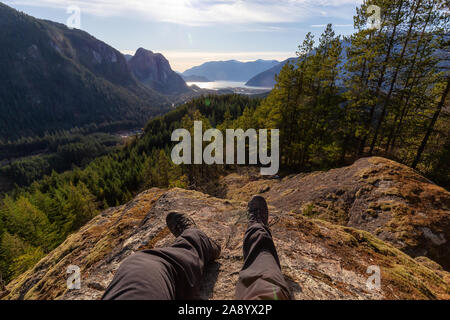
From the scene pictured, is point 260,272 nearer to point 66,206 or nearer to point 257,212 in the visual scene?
point 257,212

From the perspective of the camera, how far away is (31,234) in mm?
27594

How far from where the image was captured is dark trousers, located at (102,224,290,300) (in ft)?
8.11

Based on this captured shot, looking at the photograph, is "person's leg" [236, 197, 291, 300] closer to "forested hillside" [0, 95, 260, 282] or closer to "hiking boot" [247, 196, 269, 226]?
"hiking boot" [247, 196, 269, 226]

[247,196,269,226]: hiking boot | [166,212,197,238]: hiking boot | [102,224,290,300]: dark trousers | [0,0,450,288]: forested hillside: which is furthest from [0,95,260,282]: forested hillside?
[102,224,290,300]: dark trousers

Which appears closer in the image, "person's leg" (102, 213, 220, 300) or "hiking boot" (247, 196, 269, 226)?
"person's leg" (102, 213, 220, 300)

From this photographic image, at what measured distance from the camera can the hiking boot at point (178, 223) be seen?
475cm

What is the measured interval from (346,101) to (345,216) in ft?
40.6

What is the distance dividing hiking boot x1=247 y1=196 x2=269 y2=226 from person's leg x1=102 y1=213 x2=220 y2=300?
153 centimetres

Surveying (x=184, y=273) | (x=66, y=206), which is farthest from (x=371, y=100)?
(x=66, y=206)

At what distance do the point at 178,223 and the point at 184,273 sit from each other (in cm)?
192

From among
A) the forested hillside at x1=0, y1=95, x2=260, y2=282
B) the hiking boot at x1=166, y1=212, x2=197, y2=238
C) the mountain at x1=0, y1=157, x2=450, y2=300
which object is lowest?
the forested hillside at x1=0, y1=95, x2=260, y2=282

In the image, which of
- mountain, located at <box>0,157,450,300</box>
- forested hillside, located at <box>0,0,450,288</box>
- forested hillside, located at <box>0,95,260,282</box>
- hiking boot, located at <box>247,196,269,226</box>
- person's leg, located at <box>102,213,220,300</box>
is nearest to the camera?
person's leg, located at <box>102,213,220,300</box>

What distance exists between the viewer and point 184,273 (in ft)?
10.0

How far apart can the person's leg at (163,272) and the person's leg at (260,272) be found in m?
0.82
